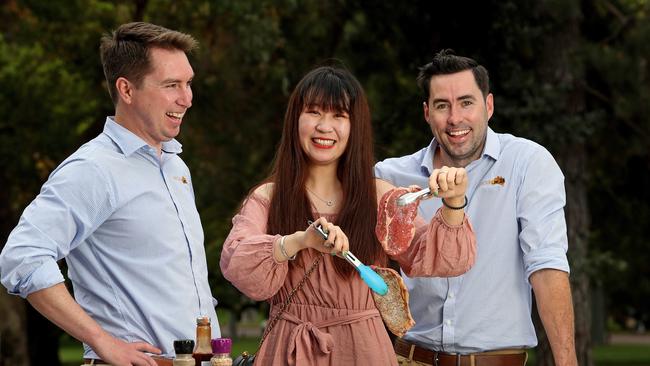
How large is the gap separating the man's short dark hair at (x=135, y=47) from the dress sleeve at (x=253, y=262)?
77 centimetres

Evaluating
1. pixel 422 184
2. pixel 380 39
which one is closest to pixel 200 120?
pixel 380 39

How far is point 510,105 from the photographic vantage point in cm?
1370

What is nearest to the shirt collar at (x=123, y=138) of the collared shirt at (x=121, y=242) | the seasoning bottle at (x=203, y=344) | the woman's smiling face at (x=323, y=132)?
the collared shirt at (x=121, y=242)

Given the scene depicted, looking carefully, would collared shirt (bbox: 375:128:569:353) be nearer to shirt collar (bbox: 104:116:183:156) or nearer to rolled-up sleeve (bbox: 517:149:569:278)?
rolled-up sleeve (bbox: 517:149:569:278)

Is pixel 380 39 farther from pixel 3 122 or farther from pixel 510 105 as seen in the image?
pixel 3 122

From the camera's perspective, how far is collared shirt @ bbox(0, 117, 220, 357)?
12.8 feet

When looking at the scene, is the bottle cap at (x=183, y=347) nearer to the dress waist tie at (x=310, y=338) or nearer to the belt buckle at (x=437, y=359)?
the dress waist tie at (x=310, y=338)

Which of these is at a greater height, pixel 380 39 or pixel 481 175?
pixel 380 39

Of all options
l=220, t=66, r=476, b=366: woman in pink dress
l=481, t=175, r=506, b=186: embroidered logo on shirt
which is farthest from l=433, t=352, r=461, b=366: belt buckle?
l=220, t=66, r=476, b=366: woman in pink dress

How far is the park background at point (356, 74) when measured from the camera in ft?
45.6

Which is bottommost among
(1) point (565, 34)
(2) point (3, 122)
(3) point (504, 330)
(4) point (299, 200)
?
(3) point (504, 330)

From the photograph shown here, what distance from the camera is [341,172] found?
405 cm

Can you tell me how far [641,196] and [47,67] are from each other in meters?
8.98

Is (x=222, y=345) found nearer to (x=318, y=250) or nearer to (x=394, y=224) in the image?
(x=318, y=250)
